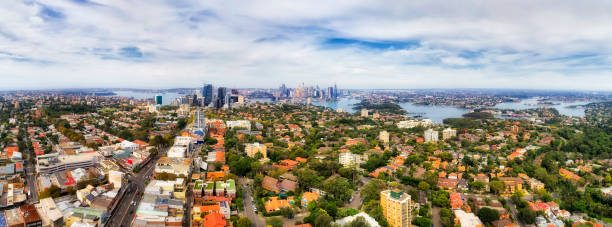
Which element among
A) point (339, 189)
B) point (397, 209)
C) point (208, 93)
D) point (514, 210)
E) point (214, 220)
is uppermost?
point (208, 93)

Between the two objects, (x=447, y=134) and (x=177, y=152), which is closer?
(x=177, y=152)

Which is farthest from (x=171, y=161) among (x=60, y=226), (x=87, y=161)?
(x=60, y=226)

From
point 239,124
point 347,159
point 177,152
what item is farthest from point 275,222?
point 239,124

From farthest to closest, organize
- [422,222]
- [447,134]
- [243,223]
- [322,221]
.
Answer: [447,134], [422,222], [243,223], [322,221]

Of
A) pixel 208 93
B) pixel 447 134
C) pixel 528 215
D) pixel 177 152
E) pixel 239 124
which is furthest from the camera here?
pixel 208 93

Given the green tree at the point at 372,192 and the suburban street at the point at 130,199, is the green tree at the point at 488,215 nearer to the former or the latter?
the green tree at the point at 372,192

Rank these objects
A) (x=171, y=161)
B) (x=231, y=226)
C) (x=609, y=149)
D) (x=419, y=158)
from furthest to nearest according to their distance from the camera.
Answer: (x=609, y=149) → (x=419, y=158) → (x=171, y=161) → (x=231, y=226)

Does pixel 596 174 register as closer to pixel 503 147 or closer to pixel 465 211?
pixel 503 147

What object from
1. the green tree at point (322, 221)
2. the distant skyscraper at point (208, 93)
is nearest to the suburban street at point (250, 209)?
the green tree at point (322, 221)

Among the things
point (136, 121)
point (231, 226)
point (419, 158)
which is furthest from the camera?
point (136, 121)

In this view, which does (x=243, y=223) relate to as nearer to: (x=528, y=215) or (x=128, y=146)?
(x=528, y=215)
